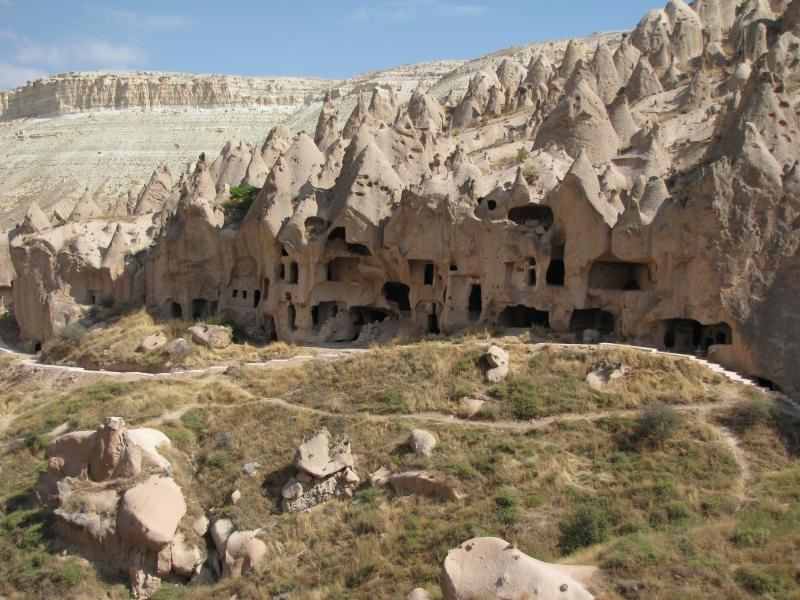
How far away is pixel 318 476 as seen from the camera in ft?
55.0

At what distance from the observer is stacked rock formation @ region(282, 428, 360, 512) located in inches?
656

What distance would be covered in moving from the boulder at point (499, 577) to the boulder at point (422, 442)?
21.0ft

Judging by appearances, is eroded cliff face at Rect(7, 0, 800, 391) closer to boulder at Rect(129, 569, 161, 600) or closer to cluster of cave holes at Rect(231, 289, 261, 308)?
cluster of cave holes at Rect(231, 289, 261, 308)

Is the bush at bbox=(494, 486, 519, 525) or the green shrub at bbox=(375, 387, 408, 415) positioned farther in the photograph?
the green shrub at bbox=(375, 387, 408, 415)

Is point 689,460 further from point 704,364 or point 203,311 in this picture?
point 203,311

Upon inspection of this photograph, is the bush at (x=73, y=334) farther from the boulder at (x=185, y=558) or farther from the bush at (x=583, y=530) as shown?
the bush at (x=583, y=530)

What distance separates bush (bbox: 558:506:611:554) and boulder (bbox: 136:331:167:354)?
20.2 m

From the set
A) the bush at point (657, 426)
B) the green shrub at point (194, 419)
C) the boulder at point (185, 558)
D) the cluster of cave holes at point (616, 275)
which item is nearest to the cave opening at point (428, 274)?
the cluster of cave holes at point (616, 275)

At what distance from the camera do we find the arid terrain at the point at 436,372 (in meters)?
13.9

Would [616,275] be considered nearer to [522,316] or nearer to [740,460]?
[522,316]

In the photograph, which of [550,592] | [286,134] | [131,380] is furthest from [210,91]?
[550,592]

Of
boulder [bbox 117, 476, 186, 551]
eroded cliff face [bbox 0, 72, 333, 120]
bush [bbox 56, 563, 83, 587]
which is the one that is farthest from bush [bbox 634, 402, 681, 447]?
eroded cliff face [bbox 0, 72, 333, 120]

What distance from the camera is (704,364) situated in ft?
61.9

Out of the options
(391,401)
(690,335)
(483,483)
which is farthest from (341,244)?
(483,483)
